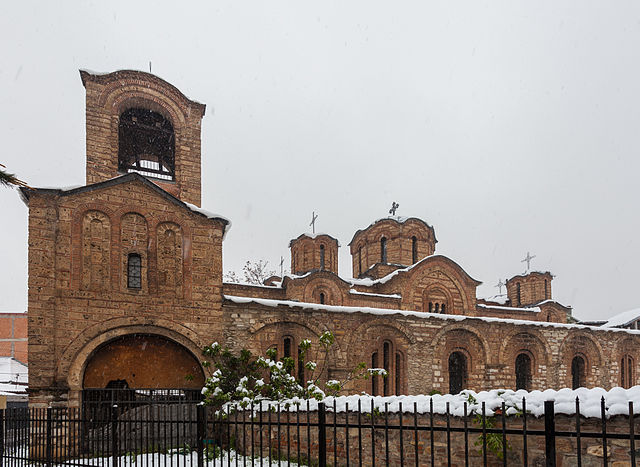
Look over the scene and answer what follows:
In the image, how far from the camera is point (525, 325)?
19.3m

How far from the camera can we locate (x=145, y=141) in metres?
16.7

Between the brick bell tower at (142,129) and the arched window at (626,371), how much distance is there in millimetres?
19278

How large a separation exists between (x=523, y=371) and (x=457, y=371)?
3134 millimetres

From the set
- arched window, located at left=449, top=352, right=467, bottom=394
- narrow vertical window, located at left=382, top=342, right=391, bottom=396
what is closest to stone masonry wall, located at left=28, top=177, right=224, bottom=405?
narrow vertical window, located at left=382, top=342, right=391, bottom=396

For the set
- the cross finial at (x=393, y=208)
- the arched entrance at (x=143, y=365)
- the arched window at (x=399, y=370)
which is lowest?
the arched window at (x=399, y=370)

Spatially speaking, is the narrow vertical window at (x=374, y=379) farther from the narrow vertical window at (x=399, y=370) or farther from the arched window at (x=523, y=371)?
the arched window at (x=523, y=371)

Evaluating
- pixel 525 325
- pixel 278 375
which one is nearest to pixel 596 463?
pixel 278 375

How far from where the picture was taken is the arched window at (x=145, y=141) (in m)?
15.9

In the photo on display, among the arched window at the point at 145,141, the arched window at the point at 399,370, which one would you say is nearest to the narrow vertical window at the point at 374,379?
the arched window at the point at 399,370

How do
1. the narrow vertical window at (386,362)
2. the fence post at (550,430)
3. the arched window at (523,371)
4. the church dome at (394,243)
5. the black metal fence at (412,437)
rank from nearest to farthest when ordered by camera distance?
the fence post at (550,430), the black metal fence at (412,437), the narrow vertical window at (386,362), the arched window at (523,371), the church dome at (394,243)

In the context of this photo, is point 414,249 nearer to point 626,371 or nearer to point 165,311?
point 626,371

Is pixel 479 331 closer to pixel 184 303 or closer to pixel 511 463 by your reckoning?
pixel 184 303

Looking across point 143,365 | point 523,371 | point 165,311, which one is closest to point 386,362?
point 523,371

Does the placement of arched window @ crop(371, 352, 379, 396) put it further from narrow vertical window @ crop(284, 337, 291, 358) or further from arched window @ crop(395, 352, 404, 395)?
narrow vertical window @ crop(284, 337, 291, 358)
